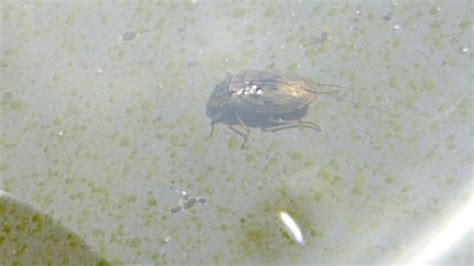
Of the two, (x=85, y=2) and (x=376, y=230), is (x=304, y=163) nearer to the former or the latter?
(x=376, y=230)

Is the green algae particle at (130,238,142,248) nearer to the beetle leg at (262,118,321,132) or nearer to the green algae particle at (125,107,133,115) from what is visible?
the green algae particle at (125,107,133,115)

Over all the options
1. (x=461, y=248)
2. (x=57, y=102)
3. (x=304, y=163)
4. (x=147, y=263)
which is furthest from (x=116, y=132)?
(x=461, y=248)

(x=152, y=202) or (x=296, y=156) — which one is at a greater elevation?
(x=296, y=156)

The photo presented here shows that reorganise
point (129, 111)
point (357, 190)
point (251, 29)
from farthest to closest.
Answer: point (251, 29) → point (129, 111) → point (357, 190)

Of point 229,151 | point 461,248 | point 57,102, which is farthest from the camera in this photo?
point 57,102

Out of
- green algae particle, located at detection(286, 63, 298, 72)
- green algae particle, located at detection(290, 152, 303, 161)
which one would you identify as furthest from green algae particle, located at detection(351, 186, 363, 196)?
green algae particle, located at detection(286, 63, 298, 72)

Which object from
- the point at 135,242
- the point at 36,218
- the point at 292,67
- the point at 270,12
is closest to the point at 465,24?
the point at 292,67

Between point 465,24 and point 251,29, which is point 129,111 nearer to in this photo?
point 251,29
